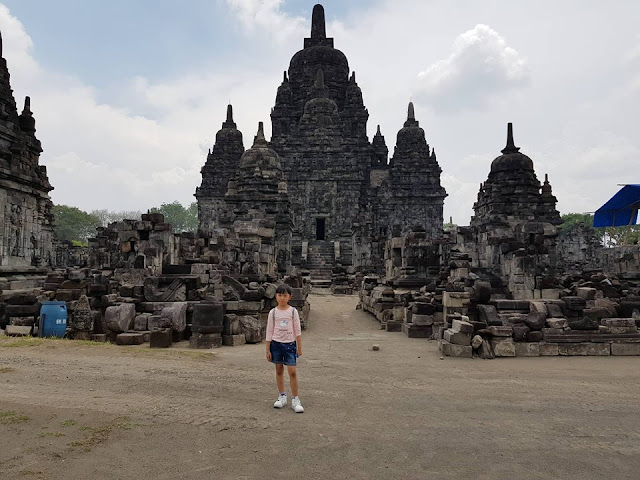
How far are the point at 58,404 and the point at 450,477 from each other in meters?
4.08

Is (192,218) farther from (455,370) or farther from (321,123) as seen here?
(455,370)

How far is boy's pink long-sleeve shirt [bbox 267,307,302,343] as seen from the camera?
5.26 m

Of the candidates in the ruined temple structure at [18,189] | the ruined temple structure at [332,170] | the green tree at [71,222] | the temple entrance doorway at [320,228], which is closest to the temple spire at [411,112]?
the ruined temple structure at [332,170]

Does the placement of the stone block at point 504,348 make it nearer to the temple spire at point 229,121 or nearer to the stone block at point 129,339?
the stone block at point 129,339

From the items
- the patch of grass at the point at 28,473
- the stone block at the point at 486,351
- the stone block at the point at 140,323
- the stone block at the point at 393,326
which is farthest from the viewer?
the stone block at the point at 393,326

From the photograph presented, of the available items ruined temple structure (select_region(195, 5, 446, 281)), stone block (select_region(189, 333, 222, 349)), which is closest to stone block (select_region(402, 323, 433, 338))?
stone block (select_region(189, 333, 222, 349))

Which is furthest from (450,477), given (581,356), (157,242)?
(157,242)

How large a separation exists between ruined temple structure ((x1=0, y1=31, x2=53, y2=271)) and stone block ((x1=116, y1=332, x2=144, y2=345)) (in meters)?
6.47

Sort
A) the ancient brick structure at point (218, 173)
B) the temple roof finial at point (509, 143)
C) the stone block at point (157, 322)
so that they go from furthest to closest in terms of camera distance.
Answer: the ancient brick structure at point (218, 173) → the temple roof finial at point (509, 143) → the stone block at point (157, 322)

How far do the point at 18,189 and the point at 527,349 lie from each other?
14.3 metres

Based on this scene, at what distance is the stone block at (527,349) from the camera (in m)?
7.84

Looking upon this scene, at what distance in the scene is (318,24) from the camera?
4831 centimetres

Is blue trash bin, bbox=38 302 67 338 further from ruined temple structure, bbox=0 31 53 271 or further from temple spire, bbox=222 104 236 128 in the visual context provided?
temple spire, bbox=222 104 236 128

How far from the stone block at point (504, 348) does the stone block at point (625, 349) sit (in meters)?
1.75
